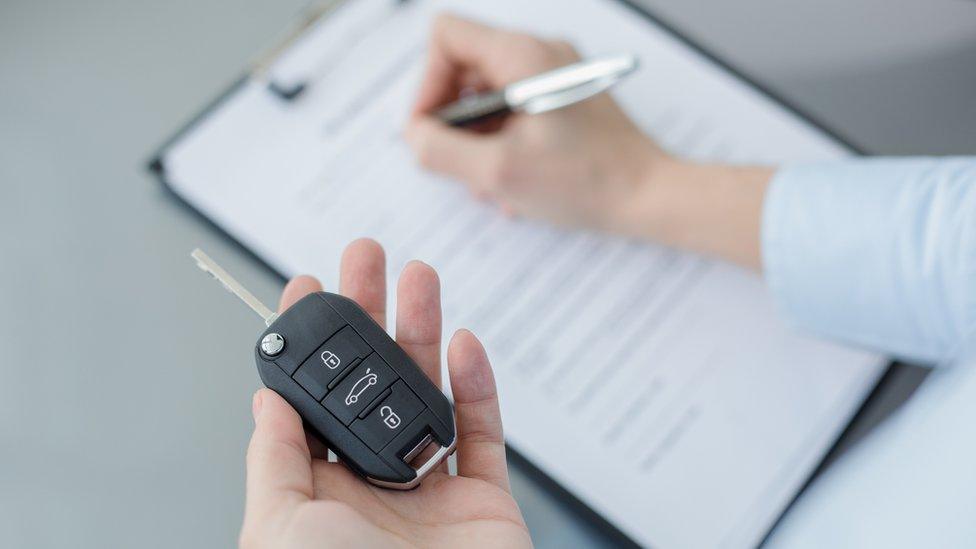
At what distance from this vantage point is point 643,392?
54cm

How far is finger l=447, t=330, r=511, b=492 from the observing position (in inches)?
16.7

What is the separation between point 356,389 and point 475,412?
0.23ft

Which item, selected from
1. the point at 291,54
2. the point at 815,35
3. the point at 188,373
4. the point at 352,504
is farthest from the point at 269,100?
the point at 815,35

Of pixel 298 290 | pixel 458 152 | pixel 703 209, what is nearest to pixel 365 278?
pixel 298 290

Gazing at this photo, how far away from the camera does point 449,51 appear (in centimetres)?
61

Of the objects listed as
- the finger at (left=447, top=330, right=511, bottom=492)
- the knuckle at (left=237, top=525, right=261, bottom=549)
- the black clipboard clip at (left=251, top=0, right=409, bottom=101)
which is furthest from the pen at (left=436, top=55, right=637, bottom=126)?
the knuckle at (left=237, top=525, right=261, bottom=549)

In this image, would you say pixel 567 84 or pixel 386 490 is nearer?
pixel 386 490

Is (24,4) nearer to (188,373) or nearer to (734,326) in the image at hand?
(188,373)

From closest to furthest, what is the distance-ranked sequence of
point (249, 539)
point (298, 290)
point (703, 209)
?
1. point (249, 539)
2. point (298, 290)
3. point (703, 209)

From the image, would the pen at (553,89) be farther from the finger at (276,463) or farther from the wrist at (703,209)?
the finger at (276,463)

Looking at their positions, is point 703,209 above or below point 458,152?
below

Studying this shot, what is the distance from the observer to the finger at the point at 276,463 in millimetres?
349

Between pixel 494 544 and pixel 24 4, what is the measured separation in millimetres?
609

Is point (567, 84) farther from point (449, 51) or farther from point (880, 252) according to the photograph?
point (880, 252)
